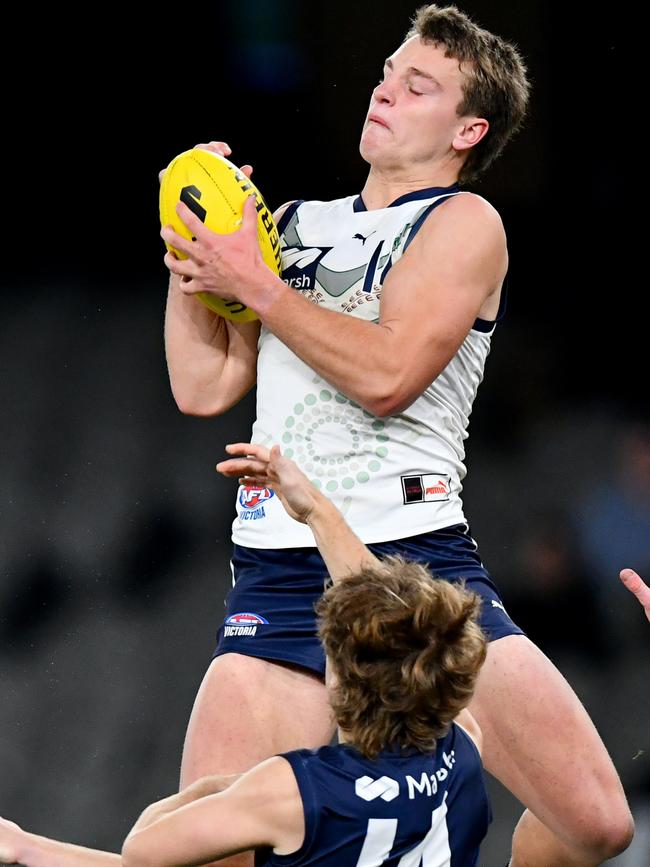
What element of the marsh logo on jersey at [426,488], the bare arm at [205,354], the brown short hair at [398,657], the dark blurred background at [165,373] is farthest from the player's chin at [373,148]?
the dark blurred background at [165,373]

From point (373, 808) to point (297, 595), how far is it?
0.61m

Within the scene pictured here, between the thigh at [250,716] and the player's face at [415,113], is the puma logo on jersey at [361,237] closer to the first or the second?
the player's face at [415,113]

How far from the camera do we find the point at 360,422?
240 cm

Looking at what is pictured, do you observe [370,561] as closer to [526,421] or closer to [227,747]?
[227,747]

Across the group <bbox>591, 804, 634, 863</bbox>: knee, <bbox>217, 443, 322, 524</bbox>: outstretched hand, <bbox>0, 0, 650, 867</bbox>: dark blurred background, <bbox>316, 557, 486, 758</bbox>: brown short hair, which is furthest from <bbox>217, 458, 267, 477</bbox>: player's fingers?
<bbox>0, 0, 650, 867</bbox>: dark blurred background

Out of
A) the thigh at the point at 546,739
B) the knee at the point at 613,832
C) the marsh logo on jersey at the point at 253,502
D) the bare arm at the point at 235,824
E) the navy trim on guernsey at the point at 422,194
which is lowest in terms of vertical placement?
the knee at the point at 613,832

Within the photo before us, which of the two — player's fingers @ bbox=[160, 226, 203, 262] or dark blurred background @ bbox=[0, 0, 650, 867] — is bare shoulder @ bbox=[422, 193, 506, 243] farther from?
dark blurred background @ bbox=[0, 0, 650, 867]

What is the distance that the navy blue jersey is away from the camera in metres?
1.79

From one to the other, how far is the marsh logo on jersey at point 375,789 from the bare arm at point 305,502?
0.34m

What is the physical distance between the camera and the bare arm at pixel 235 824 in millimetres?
1763

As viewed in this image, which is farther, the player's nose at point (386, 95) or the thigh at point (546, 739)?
→ the player's nose at point (386, 95)

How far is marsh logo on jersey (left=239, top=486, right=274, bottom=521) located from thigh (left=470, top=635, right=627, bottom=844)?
476 millimetres

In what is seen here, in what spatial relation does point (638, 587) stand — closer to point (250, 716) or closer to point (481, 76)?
point (250, 716)

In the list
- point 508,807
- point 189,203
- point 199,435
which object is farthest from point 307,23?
point 508,807
